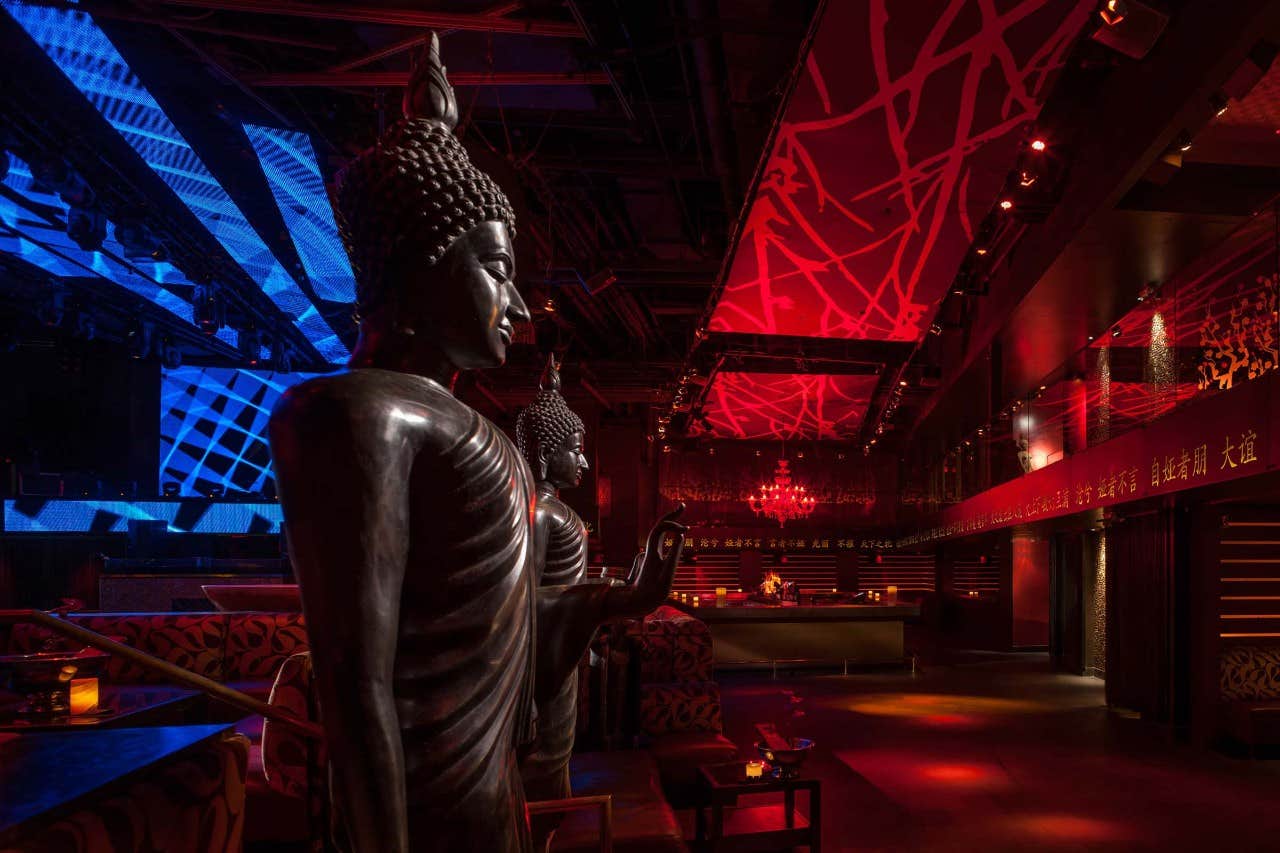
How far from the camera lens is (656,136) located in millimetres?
5836

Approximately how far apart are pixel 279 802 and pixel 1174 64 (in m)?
5.79

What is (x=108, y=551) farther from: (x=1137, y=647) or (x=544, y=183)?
(x=1137, y=647)

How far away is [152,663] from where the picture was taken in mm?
743

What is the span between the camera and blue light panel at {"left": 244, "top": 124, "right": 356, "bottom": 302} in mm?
5809

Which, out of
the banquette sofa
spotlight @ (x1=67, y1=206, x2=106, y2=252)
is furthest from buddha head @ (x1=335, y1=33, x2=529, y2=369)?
spotlight @ (x1=67, y1=206, x2=106, y2=252)

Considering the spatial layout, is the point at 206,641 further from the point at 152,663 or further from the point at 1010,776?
the point at 1010,776

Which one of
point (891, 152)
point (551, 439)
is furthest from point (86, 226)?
point (891, 152)

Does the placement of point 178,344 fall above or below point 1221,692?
above

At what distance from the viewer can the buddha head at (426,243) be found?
2.99 ft

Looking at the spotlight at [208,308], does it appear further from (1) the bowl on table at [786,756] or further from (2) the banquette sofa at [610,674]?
(1) the bowl on table at [786,756]

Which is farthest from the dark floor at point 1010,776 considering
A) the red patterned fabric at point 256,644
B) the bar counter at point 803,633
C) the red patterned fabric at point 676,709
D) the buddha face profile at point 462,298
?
the buddha face profile at point 462,298

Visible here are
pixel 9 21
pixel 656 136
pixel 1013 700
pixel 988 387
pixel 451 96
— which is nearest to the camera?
pixel 451 96

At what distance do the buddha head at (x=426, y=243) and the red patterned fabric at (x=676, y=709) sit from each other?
4541 millimetres

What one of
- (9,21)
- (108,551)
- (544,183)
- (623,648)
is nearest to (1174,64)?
(544,183)
